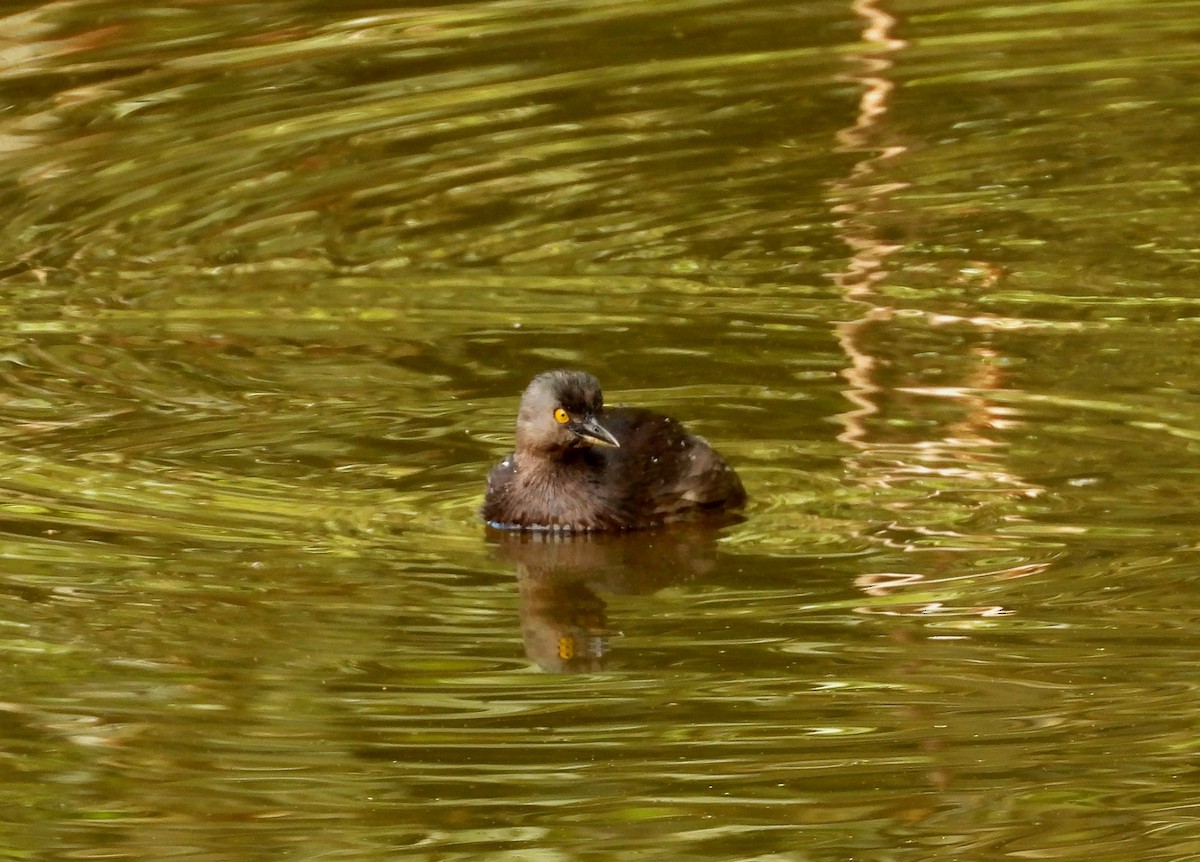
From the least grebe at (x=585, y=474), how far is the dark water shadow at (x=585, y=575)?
0.20ft

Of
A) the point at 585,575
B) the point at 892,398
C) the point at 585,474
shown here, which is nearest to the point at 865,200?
the point at 892,398

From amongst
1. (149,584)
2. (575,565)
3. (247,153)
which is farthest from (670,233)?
(149,584)

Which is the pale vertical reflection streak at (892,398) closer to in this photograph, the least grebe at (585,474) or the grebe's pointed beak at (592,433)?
the least grebe at (585,474)

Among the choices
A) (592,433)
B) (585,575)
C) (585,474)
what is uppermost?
(592,433)

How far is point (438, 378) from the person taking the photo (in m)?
10.1

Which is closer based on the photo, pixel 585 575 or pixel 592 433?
pixel 585 575

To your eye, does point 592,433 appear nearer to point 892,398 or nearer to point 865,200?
point 892,398

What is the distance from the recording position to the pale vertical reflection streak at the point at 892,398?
8.34 m

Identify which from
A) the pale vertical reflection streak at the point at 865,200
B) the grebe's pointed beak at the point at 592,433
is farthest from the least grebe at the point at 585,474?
the pale vertical reflection streak at the point at 865,200

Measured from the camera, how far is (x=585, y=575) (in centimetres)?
852

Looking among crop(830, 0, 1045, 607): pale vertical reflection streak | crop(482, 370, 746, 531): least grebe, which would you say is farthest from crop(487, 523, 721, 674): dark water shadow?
crop(830, 0, 1045, 607): pale vertical reflection streak

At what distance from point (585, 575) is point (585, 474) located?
2.11ft

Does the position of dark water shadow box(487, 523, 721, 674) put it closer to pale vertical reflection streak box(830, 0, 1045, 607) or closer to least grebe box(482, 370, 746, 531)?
least grebe box(482, 370, 746, 531)

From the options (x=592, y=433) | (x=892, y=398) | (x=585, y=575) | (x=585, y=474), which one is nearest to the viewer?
(x=585, y=575)
